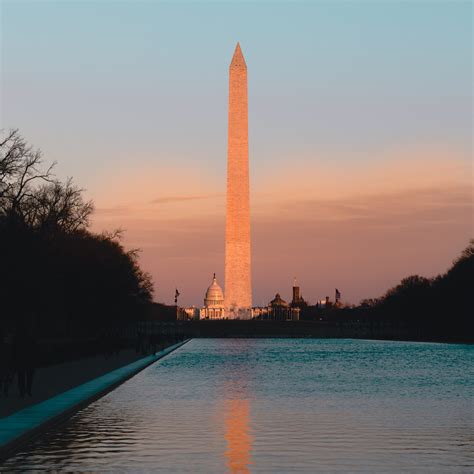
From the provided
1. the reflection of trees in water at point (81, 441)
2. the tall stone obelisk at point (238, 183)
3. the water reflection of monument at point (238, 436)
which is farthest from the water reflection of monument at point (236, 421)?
the tall stone obelisk at point (238, 183)

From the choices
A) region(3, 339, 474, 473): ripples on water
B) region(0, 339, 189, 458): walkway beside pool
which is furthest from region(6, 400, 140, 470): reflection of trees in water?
region(0, 339, 189, 458): walkway beside pool

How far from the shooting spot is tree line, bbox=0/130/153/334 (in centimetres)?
5175

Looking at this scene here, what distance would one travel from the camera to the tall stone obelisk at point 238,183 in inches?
4870

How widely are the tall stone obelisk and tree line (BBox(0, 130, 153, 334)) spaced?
18.9 m

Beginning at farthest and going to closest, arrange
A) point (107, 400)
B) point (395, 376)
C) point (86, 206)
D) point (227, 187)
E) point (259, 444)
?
point (227, 187) → point (86, 206) → point (395, 376) → point (107, 400) → point (259, 444)

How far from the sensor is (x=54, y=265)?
61.3 meters

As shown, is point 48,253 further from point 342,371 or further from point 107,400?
point 107,400

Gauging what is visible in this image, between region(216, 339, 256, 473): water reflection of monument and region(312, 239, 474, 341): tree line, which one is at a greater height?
region(312, 239, 474, 341): tree line

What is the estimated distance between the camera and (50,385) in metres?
34.8

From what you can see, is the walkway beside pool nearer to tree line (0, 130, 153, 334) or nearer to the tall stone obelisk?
tree line (0, 130, 153, 334)

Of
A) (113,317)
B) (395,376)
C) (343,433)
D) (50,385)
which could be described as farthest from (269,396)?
(113,317)

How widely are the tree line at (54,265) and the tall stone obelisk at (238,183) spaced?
1890cm

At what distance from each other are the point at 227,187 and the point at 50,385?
304ft

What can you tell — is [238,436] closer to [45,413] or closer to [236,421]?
[236,421]
